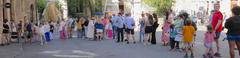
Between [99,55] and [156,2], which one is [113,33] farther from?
[156,2]

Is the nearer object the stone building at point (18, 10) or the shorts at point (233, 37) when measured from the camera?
the shorts at point (233, 37)

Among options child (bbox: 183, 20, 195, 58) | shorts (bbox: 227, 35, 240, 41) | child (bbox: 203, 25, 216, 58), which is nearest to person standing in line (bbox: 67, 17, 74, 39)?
child (bbox: 183, 20, 195, 58)

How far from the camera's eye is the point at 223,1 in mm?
64500

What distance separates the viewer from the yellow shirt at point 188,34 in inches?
681

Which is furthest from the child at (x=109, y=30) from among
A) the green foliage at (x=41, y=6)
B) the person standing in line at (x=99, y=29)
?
the green foliage at (x=41, y=6)

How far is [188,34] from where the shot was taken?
17328mm

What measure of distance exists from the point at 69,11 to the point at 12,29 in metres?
38.5

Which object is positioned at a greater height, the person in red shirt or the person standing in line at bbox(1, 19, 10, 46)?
the person in red shirt

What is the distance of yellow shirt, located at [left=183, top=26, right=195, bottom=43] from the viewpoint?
17.3 meters

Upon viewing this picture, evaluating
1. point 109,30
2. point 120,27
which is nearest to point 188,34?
point 120,27

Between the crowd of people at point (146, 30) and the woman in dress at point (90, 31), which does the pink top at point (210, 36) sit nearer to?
the crowd of people at point (146, 30)

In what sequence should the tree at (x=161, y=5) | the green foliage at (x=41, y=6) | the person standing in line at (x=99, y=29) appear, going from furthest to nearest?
the green foliage at (x=41, y=6) → the tree at (x=161, y=5) → the person standing in line at (x=99, y=29)

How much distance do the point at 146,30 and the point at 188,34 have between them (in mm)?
8536

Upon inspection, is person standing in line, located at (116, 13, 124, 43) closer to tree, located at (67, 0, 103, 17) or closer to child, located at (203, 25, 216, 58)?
child, located at (203, 25, 216, 58)
